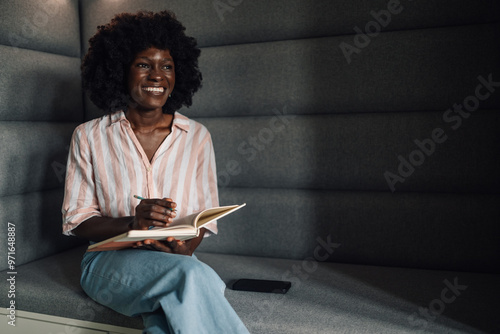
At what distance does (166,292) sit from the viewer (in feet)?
4.95

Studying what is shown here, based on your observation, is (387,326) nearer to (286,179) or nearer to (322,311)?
(322,311)

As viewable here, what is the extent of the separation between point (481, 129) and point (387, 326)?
3.01 feet

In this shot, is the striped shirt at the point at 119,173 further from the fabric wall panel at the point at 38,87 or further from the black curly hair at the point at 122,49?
the fabric wall panel at the point at 38,87

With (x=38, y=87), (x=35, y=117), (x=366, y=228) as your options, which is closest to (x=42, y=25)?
(x=38, y=87)

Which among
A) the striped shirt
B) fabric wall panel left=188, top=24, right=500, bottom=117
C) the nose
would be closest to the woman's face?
the nose

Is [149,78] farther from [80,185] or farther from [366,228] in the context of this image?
[366,228]

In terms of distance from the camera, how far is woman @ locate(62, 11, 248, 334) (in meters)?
1.73

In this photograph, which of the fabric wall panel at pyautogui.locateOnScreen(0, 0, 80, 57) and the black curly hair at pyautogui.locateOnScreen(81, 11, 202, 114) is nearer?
the black curly hair at pyautogui.locateOnScreen(81, 11, 202, 114)

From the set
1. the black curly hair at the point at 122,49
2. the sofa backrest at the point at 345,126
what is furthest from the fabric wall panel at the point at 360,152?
the black curly hair at the point at 122,49

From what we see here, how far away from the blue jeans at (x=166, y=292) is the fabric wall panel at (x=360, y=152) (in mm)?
773

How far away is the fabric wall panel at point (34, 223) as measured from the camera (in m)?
2.12

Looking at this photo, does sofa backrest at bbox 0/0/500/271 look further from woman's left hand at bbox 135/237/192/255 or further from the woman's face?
woman's left hand at bbox 135/237/192/255

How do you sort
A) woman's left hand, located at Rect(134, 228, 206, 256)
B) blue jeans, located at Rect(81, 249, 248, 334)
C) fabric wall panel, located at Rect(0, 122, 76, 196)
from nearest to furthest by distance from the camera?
blue jeans, located at Rect(81, 249, 248, 334)
woman's left hand, located at Rect(134, 228, 206, 256)
fabric wall panel, located at Rect(0, 122, 76, 196)

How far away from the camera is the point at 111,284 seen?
1.64 metres
